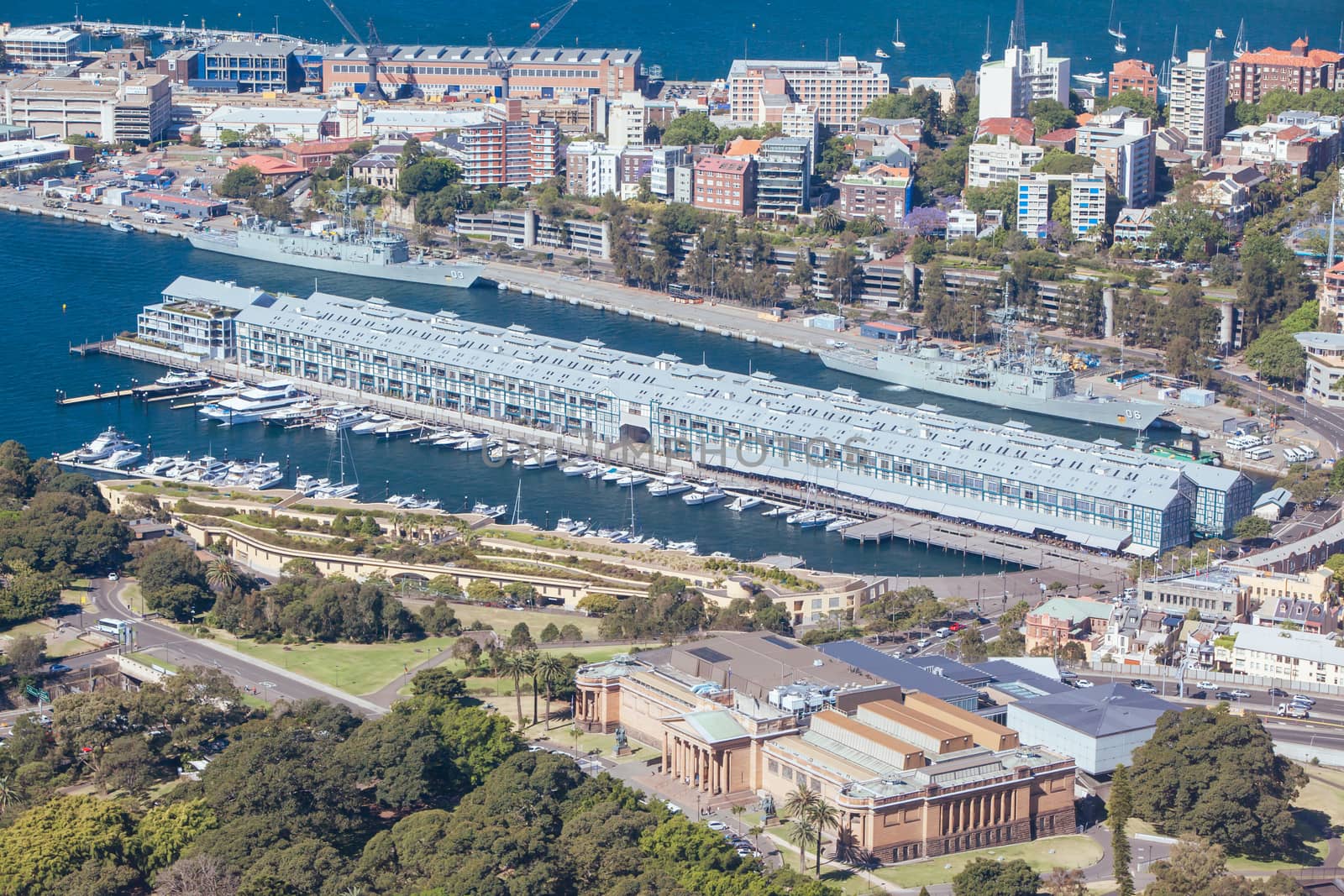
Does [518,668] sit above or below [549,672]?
above

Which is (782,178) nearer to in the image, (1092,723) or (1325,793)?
(1092,723)

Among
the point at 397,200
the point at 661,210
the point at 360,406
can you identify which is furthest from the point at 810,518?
the point at 397,200

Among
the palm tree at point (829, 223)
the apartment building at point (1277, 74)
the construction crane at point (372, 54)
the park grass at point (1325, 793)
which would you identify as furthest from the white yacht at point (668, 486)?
the construction crane at point (372, 54)

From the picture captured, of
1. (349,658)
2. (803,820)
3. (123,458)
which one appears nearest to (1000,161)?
(123,458)

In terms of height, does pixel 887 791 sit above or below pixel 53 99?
below

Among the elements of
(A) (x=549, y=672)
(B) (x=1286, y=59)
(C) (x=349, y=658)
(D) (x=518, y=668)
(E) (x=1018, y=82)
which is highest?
(B) (x=1286, y=59)

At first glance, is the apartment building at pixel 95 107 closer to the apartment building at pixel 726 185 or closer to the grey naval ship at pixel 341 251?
the grey naval ship at pixel 341 251

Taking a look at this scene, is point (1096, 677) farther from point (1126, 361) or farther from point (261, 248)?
point (261, 248)
